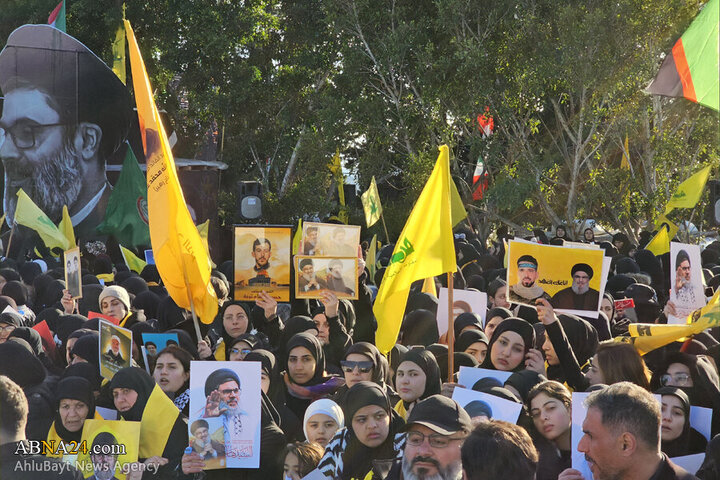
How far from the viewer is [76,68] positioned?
72.5ft

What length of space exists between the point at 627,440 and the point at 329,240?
4.85 metres

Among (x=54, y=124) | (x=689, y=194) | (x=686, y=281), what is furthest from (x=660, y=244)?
(x=54, y=124)

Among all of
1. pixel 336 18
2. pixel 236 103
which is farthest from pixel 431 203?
pixel 236 103

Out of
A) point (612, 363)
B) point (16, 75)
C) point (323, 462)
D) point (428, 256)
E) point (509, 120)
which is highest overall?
point (16, 75)

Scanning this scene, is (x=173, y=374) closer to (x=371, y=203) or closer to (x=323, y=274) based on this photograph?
(x=323, y=274)

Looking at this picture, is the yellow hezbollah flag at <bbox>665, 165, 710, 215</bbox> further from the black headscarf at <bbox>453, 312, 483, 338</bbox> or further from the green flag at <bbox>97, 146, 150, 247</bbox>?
the green flag at <bbox>97, 146, 150, 247</bbox>

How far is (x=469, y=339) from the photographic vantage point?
21.6ft

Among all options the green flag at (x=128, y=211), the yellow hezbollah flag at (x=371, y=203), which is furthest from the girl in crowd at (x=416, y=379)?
the green flag at (x=128, y=211)

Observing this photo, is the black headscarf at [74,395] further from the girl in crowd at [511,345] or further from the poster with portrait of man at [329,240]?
the poster with portrait of man at [329,240]

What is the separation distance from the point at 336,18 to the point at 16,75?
7403 millimetres

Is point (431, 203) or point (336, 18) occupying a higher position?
point (336, 18)

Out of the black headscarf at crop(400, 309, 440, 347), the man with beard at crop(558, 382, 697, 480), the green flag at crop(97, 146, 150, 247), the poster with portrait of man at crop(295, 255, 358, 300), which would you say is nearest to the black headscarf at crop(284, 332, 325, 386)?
the poster with portrait of man at crop(295, 255, 358, 300)

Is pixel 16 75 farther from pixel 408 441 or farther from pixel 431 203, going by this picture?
pixel 408 441

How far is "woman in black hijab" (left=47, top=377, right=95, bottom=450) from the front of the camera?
16.8 feet
